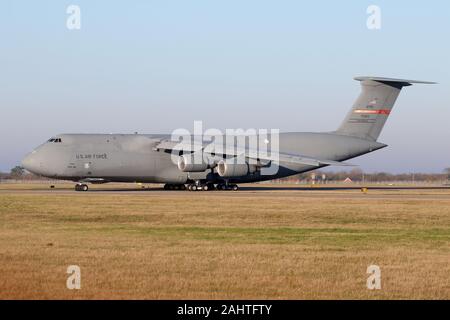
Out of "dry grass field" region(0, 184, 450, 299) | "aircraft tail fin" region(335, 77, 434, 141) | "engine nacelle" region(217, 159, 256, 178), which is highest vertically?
"aircraft tail fin" region(335, 77, 434, 141)

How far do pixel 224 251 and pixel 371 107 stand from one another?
45694 millimetres

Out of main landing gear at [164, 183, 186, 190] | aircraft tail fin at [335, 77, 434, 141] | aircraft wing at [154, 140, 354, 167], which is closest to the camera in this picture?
aircraft wing at [154, 140, 354, 167]

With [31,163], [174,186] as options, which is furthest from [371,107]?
[31,163]

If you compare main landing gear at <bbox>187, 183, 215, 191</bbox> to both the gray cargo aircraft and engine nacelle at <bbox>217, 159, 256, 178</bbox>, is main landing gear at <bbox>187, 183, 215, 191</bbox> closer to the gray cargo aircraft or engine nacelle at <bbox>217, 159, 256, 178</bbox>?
the gray cargo aircraft

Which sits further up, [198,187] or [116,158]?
[116,158]

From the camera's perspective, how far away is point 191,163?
58312mm

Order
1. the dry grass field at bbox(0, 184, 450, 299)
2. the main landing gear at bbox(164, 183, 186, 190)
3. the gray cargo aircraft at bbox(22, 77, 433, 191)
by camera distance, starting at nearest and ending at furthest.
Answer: the dry grass field at bbox(0, 184, 450, 299) < the gray cargo aircraft at bbox(22, 77, 433, 191) < the main landing gear at bbox(164, 183, 186, 190)

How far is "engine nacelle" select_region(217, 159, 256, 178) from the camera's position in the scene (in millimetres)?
59219

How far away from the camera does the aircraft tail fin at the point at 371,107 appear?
64.1 m

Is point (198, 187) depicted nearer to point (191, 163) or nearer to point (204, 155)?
point (204, 155)

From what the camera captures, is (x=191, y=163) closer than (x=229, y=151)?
Yes

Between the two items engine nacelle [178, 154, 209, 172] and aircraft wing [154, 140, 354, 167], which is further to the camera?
engine nacelle [178, 154, 209, 172]

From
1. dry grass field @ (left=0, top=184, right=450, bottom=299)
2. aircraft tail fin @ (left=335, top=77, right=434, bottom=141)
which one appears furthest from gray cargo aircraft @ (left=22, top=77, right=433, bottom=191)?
dry grass field @ (left=0, top=184, right=450, bottom=299)
